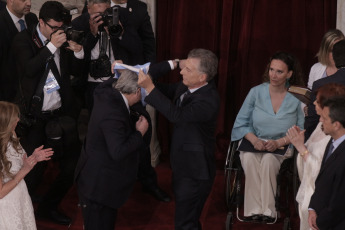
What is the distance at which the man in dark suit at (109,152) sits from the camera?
3.55 meters

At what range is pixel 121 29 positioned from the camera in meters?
4.65

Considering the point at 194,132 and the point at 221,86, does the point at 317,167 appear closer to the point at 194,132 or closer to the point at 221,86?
the point at 194,132

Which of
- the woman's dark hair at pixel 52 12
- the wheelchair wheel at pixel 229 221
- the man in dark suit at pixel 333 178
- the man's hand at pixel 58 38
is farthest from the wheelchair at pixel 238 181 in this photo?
the woman's dark hair at pixel 52 12

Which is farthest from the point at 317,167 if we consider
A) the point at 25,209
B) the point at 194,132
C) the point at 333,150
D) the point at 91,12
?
the point at 91,12

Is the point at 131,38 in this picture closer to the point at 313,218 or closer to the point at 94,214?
the point at 94,214

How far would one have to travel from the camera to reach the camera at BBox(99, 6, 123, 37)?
15.0 feet

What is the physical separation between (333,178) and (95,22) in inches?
95.5

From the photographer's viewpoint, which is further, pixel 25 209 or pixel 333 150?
pixel 25 209

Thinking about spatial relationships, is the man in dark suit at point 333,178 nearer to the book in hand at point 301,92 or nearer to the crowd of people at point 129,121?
the crowd of people at point 129,121

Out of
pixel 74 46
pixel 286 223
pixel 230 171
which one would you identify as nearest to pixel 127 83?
pixel 74 46

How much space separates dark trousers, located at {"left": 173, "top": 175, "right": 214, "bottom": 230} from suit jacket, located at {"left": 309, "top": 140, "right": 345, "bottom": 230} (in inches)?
38.0

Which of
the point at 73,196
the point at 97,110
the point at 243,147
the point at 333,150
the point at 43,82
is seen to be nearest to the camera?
the point at 333,150

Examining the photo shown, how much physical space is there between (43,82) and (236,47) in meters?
2.05

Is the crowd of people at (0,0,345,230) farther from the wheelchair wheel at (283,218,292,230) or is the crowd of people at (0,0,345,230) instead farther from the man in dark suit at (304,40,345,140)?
the wheelchair wheel at (283,218,292,230)
